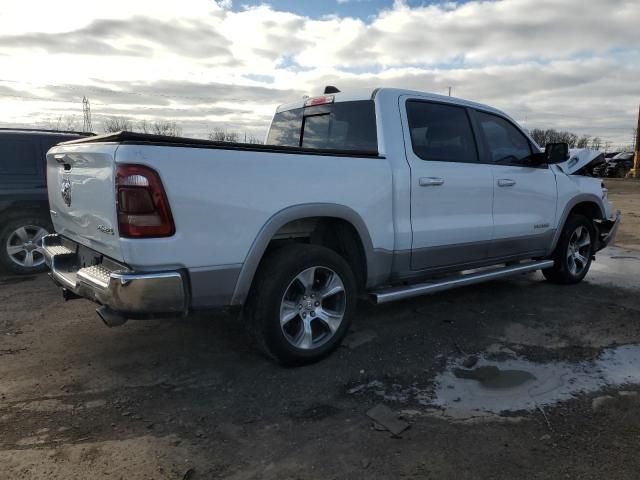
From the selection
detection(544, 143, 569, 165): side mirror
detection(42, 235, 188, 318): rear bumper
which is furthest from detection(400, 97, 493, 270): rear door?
detection(42, 235, 188, 318): rear bumper

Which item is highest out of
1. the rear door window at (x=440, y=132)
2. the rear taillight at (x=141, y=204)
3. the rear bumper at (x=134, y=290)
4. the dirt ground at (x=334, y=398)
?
the rear door window at (x=440, y=132)

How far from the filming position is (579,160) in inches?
233

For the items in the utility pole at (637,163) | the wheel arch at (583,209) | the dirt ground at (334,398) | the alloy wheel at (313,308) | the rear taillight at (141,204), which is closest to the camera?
the dirt ground at (334,398)

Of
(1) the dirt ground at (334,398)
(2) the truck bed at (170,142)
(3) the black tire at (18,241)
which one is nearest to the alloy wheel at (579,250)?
(1) the dirt ground at (334,398)

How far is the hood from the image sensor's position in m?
5.76

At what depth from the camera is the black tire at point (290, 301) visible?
133 inches

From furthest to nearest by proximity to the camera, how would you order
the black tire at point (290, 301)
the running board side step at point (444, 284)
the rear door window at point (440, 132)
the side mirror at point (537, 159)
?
the side mirror at point (537, 159)
the rear door window at point (440, 132)
the running board side step at point (444, 284)
the black tire at point (290, 301)

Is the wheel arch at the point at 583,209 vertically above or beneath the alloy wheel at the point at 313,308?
above

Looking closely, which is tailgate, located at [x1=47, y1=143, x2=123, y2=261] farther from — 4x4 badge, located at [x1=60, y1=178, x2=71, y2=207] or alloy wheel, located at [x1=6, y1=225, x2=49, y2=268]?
alloy wheel, located at [x1=6, y1=225, x2=49, y2=268]

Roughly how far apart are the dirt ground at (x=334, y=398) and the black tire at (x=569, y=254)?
881 mm

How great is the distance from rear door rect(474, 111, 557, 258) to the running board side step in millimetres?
165

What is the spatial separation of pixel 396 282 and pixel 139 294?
2140 millimetres

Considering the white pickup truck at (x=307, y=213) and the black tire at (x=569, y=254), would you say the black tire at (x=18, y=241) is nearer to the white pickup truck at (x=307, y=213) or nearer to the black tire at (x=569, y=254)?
the white pickup truck at (x=307, y=213)

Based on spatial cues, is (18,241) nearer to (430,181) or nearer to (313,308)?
(313,308)
